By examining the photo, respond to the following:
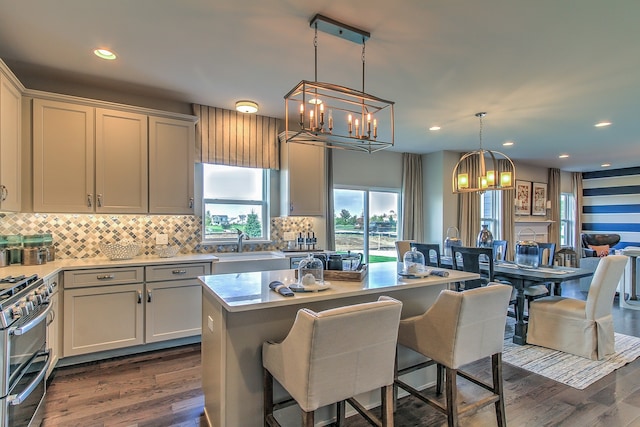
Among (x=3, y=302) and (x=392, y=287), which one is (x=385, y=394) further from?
(x=3, y=302)

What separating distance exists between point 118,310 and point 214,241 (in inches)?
53.4

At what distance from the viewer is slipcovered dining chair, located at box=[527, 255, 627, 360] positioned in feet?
10.8

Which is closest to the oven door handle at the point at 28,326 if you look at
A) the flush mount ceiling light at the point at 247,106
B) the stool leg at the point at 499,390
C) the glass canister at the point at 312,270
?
the glass canister at the point at 312,270

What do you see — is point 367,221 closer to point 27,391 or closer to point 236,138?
point 236,138

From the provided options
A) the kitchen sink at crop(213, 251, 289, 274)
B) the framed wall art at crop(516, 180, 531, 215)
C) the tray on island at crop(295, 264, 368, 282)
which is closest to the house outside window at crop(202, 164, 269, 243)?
the kitchen sink at crop(213, 251, 289, 274)

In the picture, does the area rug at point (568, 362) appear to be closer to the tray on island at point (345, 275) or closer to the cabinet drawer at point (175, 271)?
the tray on island at point (345, 275)

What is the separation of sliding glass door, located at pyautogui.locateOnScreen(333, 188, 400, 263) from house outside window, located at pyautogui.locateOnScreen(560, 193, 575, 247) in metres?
6.15

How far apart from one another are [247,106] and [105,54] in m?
1.52

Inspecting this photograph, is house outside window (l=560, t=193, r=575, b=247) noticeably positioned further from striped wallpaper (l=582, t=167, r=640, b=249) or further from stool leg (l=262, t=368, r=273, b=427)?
stool leg (l=262, t=368, r=273, b=427)

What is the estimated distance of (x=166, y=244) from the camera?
385 centimetres

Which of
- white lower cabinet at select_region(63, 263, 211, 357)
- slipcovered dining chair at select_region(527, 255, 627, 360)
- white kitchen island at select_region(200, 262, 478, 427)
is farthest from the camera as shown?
slipcovered dining chair at select_region(527, 255, 627, 360)

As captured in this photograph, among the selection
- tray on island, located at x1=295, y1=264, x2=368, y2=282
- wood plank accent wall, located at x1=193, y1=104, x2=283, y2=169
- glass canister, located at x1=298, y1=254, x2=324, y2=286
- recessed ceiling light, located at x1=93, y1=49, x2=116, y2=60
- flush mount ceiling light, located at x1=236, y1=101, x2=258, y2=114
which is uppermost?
recessed ceiling light, located at x1=93, y1=49, x2=116, y2=60

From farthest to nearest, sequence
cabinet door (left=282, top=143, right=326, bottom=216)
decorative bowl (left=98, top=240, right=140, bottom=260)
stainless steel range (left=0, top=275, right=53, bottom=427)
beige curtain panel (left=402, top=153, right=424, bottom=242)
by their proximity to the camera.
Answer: beige curtain panel (left=402, top=153, right=424, bottom=242) → cabinet door (left=282, top=143, right=326, bottom=216) → decorative bowl (left=98, top=240, right=140, bottom=260) → stainless steel range (left=0, top=275, right=53, bottom=427)

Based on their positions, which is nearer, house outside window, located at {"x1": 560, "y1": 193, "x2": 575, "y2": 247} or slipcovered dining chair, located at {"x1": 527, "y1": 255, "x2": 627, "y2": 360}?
slipcovered dining chair, located at {"x1": 527, "y1": 255, "x2": 627, "y2": 360}
